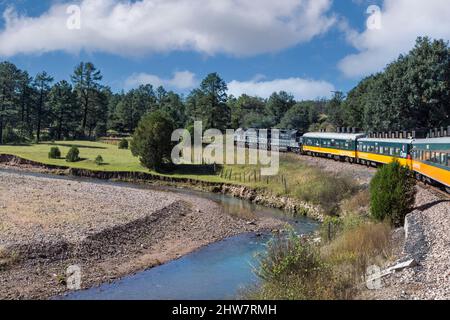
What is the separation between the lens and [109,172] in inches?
2426

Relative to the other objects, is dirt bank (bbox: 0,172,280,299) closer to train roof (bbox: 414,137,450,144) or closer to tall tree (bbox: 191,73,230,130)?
train roof (bbox: 414,137,450,144)

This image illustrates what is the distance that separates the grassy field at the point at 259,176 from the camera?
40.9 metres

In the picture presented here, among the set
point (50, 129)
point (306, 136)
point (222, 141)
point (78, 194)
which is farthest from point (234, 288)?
point (50, 129)

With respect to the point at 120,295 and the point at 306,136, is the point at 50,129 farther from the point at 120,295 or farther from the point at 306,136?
the point at 120,295

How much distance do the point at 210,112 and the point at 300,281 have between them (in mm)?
93685

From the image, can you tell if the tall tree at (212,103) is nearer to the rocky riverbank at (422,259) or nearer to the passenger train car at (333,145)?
the passenger train car at (333,145)

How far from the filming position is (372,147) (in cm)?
5009

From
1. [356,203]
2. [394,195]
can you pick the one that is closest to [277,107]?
[356,203]

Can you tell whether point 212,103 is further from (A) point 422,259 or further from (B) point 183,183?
(A) point 422,259

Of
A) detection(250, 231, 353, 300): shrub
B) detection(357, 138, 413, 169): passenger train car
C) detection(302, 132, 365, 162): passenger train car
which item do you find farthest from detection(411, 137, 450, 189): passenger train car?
detection(302, 132, 365, 162): passenger train car

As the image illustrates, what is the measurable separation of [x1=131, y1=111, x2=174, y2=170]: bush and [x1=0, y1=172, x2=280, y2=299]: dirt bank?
16.1 m

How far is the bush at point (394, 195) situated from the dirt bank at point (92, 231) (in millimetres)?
10379

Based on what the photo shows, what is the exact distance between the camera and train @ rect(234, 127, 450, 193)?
98.4ft
